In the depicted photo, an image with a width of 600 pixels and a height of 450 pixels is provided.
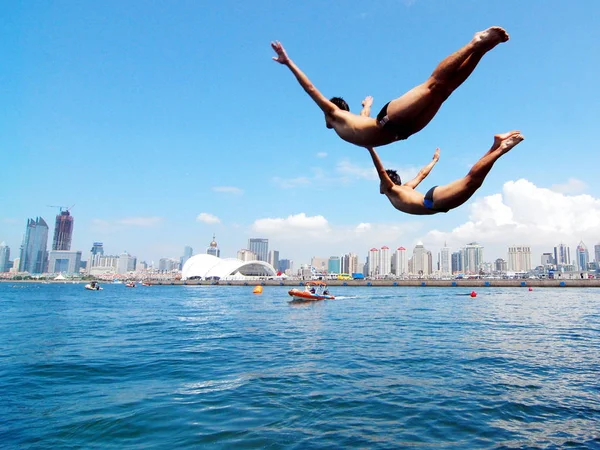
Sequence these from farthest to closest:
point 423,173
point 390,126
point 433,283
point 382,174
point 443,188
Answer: point 433,283, point 423,173, point 382,174, point 443,188, point 390,126

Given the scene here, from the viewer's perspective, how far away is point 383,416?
10.3 metres

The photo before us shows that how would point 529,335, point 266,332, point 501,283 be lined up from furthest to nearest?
point 501,283
point 266,332
point 529,335

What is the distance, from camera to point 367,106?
4969 millimetres

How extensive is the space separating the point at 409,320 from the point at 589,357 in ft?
50.9

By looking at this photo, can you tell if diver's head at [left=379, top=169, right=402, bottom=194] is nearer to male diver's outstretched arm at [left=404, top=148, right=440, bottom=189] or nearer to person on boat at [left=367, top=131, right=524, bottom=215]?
person on boat at [left=367, top=131, right=524, bottom=215]

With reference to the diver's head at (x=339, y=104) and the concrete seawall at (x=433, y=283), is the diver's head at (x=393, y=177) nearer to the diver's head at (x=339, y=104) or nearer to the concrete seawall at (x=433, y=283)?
the diver's head at (x=339, y=104)

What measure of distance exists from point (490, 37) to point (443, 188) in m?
1.39

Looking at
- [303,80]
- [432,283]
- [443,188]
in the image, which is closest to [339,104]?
[303,80]

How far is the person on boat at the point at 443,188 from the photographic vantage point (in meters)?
3.65

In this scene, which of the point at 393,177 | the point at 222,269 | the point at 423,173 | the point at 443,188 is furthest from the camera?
the point at 222,269

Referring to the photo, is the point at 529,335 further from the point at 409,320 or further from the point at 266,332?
the point at 266,332

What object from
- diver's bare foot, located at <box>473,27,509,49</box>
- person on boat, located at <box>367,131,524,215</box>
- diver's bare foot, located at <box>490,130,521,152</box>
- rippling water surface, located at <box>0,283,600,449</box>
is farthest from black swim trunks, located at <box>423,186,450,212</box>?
rippling water surface, located at <box>0,283,600,449</box>

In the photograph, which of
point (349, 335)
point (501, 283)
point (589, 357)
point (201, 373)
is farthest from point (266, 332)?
point (501, 283)

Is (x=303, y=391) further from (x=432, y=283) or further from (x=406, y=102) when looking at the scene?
(x=432, y=283)
